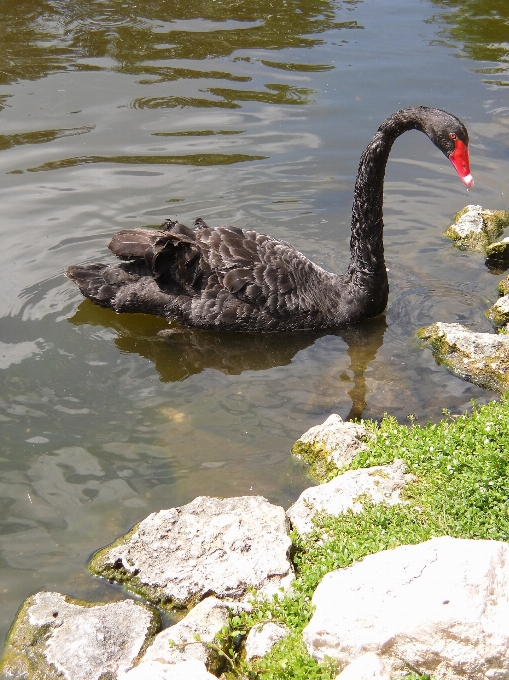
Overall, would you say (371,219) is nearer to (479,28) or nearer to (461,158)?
(461,158)

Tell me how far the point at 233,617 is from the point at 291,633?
41 centimetres

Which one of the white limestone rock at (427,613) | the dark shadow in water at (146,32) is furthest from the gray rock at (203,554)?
the dark shadow in water at (146,32)

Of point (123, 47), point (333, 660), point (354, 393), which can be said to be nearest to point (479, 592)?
point (333, 660)

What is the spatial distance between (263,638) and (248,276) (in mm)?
3775

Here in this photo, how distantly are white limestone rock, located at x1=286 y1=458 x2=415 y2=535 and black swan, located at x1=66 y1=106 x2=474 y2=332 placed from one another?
2.58 m

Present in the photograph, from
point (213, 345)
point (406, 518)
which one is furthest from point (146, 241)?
point (406, 518)

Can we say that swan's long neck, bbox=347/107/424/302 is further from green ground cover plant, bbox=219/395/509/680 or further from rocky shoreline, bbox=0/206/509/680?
green ground cover plant, bbox=219/395/509/680

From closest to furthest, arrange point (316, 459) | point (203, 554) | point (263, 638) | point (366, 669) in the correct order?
point (366, 669)
point (263, 638)
point (203, 554)
point (316, 459)

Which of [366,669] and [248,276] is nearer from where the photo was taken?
[366,669]

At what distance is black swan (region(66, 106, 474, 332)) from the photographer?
701cm

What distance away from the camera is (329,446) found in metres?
5.20

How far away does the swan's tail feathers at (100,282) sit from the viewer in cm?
719

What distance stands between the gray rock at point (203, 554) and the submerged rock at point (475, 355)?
2424 millimetres

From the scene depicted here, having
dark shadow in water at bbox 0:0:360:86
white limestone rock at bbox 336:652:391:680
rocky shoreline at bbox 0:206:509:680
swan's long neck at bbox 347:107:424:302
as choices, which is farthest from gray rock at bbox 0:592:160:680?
dark shadow in water at bbox 0:0:360:86
